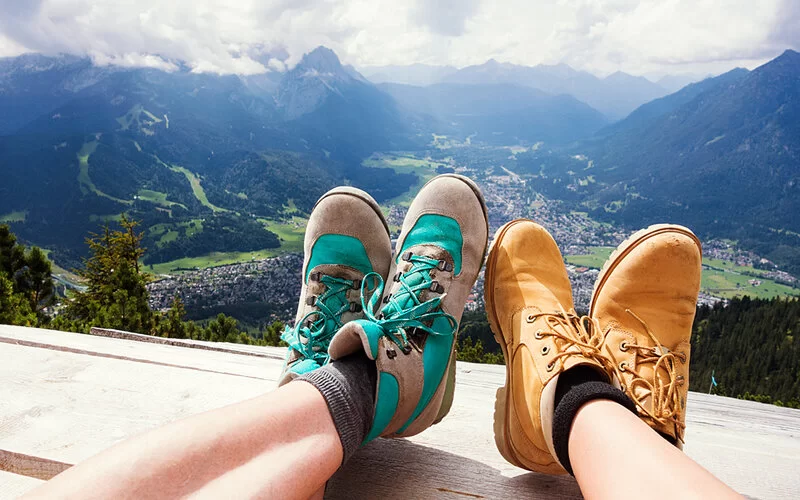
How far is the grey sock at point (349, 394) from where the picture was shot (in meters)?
1.11

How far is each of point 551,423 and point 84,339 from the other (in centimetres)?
212

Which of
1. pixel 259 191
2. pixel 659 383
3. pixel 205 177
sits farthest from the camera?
pixel 205 177

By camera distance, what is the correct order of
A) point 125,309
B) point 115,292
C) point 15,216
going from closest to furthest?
point 125,309 < point 115,292 < point 15,216

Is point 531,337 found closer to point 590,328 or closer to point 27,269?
point 590,328

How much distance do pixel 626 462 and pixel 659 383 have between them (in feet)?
2.00

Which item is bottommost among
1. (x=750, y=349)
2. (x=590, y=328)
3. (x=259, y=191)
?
(x=750, y=349)

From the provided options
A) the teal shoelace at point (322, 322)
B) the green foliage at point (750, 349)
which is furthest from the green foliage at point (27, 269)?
the green foliage at point (750, 349)

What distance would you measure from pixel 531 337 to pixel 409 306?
473 mm

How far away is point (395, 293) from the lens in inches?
71.3

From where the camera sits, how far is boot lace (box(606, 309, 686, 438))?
1321mm

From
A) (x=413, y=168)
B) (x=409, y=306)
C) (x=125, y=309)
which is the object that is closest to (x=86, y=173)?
(x=413, y=168)

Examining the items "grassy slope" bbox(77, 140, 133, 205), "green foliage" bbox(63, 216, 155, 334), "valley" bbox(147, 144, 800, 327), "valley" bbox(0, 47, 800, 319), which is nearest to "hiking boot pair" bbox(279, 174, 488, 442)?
"green foliage" bbox(63, 216, 155, 334)

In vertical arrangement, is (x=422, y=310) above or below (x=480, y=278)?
A: above

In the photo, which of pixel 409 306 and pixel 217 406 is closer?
pixel 217 406
